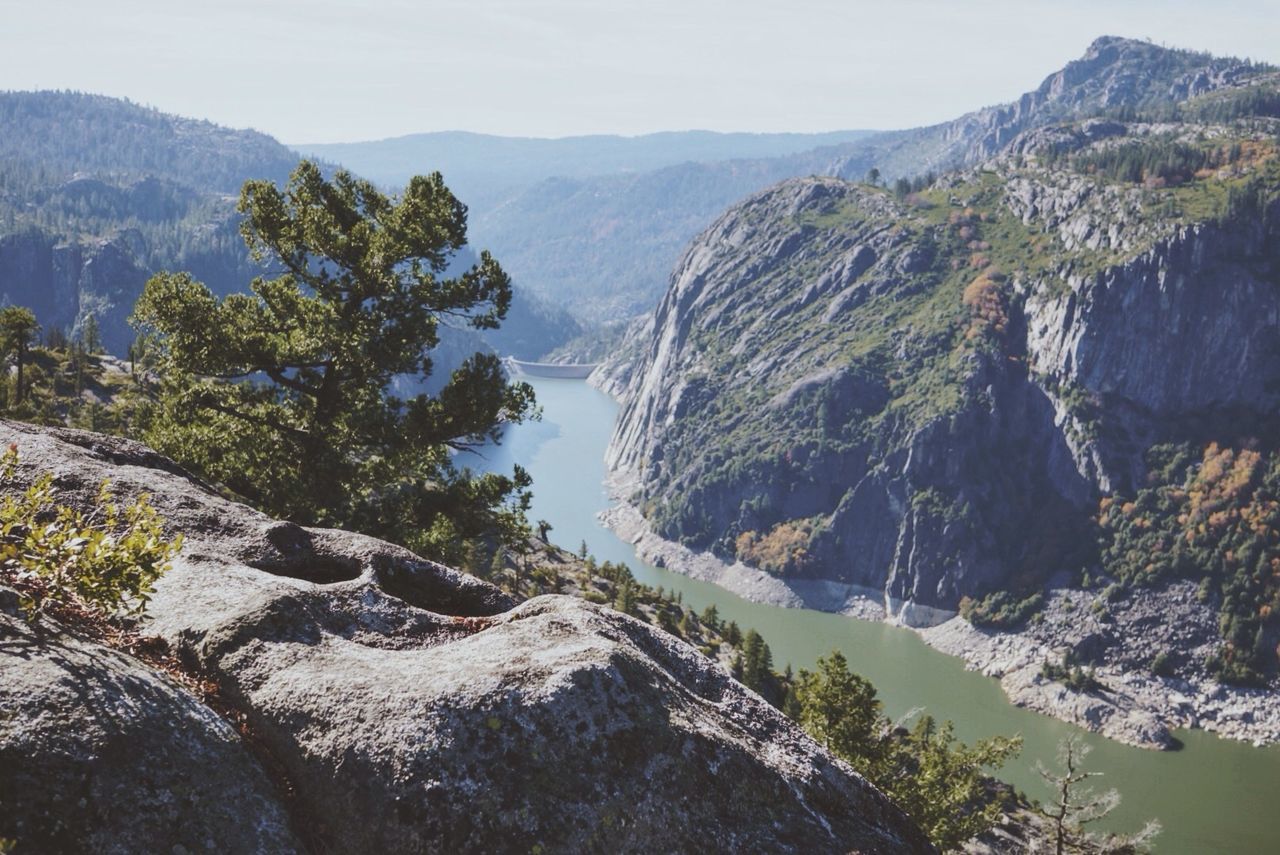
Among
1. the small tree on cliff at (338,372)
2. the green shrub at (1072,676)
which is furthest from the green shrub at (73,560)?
the green shrub at (1072,676)

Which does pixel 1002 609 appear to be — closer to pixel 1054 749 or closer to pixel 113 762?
pixel 1054 749

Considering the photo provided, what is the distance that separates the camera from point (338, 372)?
22234 millimetres

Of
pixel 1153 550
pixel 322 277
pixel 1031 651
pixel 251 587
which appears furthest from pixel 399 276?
pixel 1153 550

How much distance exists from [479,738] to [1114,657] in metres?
183

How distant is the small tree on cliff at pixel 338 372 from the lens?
69.6 ft

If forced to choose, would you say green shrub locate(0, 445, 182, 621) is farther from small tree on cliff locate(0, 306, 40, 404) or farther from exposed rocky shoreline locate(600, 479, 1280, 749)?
exposed rocky shoreline locate(600, 479, 1280, 749)

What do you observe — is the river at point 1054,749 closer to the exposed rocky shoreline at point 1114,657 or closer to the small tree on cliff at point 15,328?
the exposed rocky shoreline at point 1114,657

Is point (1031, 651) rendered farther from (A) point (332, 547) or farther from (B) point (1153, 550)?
(A) point (332, 547)

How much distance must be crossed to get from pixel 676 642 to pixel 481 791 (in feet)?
11.7

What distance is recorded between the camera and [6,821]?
19.5ft

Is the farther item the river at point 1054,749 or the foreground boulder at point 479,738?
the river at point 1054,749

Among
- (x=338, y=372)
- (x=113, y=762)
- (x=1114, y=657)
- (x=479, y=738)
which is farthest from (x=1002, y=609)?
(x=113, y=762)

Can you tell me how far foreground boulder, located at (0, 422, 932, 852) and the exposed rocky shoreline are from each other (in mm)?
149377

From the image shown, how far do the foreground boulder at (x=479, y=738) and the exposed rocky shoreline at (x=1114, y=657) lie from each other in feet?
490
